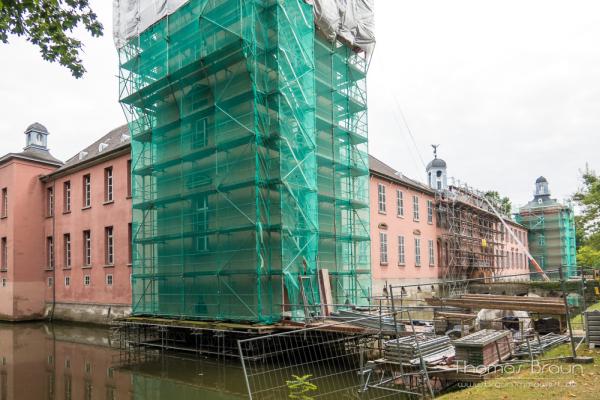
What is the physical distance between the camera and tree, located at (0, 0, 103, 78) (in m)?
7.31

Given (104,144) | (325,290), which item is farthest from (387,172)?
(104,144)

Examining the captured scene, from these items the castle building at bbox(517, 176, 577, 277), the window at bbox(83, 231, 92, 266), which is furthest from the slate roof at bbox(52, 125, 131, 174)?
the castle building at bbox(517, 176, 577, 277)

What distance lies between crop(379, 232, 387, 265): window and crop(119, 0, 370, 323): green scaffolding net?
17.8 feet

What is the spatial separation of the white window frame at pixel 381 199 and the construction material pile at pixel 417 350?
1541 centimetres

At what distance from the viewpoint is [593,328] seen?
9.30 m

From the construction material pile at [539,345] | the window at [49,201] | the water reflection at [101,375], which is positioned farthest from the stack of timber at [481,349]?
the window at [49,201]

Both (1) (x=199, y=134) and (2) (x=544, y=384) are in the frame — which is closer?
(2) (x=544, y=384)

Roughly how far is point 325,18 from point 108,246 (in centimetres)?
1500

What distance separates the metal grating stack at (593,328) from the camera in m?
9.24

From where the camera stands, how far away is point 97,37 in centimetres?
814

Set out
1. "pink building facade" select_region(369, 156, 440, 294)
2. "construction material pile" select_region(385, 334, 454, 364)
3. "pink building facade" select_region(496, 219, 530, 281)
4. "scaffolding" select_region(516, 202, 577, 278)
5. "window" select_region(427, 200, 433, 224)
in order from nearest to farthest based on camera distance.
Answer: "construction material pile" select_region(385, 334, 454, 364), "pink building facade" select_region(369, 156, 440, 294), "window" select_region(427, 200, 433, 224), "pink building facade" select_region(496, 219, 530, 281), "scaffolding" select_region(516, 202, 577, 278)

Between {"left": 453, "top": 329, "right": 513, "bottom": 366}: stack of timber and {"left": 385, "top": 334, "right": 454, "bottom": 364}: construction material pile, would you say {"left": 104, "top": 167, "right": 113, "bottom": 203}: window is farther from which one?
{"left": 453, "top": 329, "right": 513, "bottom": 366}: stack of timber

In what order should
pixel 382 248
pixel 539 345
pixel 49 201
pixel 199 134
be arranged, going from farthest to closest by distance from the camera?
pixel 49 201 → pixel 382 248 → pixel 199 134 → pixel 539 345

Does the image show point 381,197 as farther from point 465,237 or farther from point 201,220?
point 465,237
